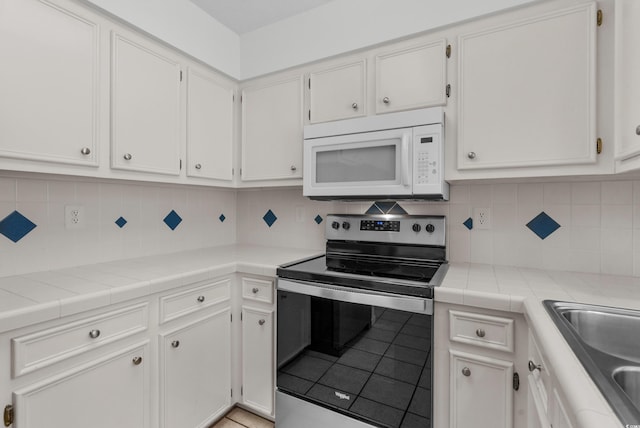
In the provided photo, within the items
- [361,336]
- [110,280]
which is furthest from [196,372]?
[361,336]

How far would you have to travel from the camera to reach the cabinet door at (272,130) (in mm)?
1952

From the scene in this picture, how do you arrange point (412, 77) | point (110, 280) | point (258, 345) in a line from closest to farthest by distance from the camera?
point (110, 280) → point (412, 77) → point (258, 345)

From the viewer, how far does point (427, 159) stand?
150 cm

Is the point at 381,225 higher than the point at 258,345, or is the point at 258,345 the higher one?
the point at 381,225

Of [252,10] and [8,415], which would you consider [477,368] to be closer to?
[8,415]

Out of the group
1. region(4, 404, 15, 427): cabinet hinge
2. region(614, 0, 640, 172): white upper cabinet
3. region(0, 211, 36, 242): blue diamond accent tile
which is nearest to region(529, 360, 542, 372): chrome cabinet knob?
region(614, 0, 640, 172): white upper cabinet

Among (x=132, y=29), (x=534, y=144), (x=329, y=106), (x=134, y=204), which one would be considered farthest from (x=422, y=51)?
(x=134, y=204)

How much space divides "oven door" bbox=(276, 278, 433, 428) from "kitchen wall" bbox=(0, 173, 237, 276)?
0.99m

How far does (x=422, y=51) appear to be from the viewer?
1577 millimetres

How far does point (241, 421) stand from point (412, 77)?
80.3 inches

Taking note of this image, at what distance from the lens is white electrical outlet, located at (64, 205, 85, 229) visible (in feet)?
5.26

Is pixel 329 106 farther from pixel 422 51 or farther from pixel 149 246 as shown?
pixel 149 246

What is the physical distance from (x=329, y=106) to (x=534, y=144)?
102cm

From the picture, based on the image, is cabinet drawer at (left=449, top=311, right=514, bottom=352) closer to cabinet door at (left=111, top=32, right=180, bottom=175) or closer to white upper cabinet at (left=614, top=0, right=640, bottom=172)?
white upper cabinet at (left=614, top=0, right=640, bottom=172)
